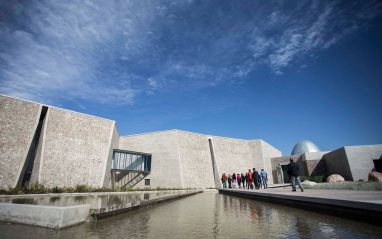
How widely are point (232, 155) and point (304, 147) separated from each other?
77.4 feet

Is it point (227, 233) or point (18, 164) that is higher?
point (18, 164)

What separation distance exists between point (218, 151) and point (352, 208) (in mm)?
31654

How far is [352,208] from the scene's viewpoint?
12.9 ft

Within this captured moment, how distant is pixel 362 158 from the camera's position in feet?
68.5

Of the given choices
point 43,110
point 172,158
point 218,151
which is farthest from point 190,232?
point 218,151

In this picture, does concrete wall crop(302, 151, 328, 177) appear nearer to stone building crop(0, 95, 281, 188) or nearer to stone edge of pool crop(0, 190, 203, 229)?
stone building crop(0, 95, 281, 188)

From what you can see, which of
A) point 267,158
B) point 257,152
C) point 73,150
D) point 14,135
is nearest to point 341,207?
point 14,135

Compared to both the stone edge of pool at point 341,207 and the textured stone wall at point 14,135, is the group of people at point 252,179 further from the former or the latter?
the textured stone wall at point 14,135

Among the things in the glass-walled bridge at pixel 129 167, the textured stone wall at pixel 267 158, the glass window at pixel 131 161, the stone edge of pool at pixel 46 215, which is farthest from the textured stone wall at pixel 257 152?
the stone edge of pool at pixel 46 215

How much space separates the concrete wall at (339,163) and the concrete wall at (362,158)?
1.61 feet

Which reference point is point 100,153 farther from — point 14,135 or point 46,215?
point 46,215

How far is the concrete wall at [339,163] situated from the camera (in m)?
21.8

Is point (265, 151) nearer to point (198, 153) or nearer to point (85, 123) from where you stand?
point (198, 153)

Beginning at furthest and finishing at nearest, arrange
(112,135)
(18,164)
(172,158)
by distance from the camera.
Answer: (172,158)
(112,135)
(18,164)
